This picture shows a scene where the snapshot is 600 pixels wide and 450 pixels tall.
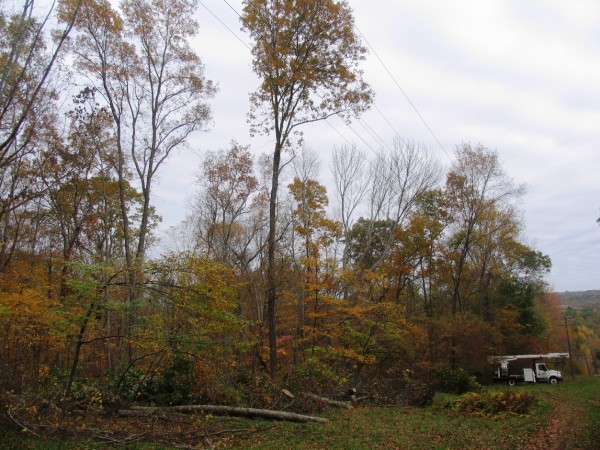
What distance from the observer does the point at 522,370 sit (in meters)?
35.1

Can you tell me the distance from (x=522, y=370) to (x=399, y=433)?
1209 inches

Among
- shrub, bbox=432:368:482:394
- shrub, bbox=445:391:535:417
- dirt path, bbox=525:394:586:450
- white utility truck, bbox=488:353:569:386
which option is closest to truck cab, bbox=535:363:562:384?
white utility truck, bbox=488:353:569:386

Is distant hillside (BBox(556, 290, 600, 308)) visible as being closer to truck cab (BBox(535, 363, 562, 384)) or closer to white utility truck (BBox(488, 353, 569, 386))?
truck cab (BBox(535, 363, 562, 384))

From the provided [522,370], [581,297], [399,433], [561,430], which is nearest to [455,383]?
[561,430]

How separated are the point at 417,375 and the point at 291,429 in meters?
14.6

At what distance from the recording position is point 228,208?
2811cm

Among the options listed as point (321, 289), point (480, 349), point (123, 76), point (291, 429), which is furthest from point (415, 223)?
point (291, 429)

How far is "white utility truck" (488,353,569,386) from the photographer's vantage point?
3325cm

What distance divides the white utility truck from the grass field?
21.6 meters

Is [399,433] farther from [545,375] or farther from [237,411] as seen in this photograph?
[545,375]

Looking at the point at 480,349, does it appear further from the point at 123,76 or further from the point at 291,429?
the point at 123,76

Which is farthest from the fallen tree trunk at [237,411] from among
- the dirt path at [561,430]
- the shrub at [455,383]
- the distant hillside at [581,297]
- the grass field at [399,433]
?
the distant hillside at [581,297]

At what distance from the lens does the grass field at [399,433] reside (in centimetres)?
853

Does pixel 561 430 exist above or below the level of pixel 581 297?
below
